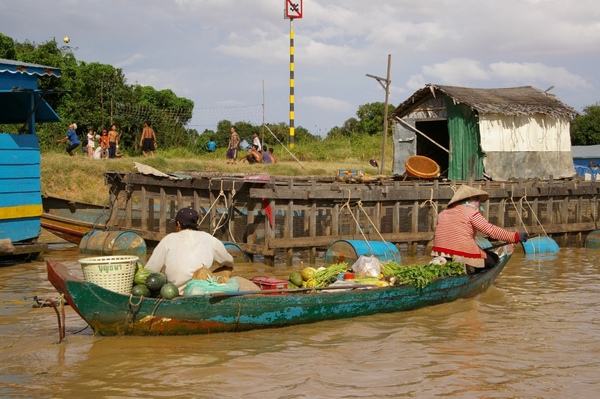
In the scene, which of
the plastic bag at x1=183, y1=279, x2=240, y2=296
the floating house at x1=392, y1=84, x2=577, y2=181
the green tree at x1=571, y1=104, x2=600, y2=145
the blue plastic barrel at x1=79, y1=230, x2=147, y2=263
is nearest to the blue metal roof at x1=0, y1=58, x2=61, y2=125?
the blue plastic barrel at x1=79, y1=230, x2=147, y2=263

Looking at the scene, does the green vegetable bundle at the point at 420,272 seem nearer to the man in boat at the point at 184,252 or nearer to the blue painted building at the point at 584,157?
the man in boat at the point at 184,252

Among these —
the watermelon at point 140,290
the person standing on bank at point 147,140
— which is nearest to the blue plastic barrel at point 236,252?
the watermelon at point 140,290

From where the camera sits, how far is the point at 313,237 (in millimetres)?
15594

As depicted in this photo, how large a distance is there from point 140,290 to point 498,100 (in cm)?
1722

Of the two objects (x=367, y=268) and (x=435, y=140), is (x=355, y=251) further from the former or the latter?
(x=435, y=140)

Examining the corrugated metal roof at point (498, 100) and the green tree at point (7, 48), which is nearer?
the corrugated metal roof at point (498, 100)

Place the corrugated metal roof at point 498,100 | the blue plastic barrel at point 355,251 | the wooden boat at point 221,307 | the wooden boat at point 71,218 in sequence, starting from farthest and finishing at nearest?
the corrugated metal roof at point 498,100
the wooden boat at point 71,218
the blue plastic barrel at point 355,251
the wooden boat at point 221,307

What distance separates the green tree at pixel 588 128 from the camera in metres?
49.4

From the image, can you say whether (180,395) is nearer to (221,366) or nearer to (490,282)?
(221,366)

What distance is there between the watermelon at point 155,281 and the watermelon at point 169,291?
0.05 m

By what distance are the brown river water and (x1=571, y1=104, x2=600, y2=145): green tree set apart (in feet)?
136

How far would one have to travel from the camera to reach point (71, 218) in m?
18.7

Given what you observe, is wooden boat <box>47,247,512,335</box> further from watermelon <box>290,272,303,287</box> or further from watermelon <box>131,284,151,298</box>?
watermelon <box>290,272,303,287</box>

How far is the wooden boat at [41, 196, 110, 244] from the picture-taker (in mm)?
17844
